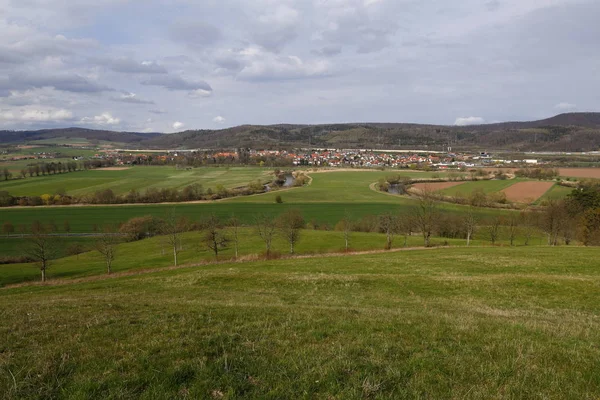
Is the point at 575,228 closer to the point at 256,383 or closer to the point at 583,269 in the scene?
A: the point at 583,269

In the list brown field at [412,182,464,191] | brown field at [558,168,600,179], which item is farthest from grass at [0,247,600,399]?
brown field at [558,168,600,179]

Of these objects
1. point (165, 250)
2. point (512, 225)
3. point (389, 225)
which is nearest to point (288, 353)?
point (389, 225)

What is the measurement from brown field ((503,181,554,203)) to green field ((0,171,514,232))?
11720 mm

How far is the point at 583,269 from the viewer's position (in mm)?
22406

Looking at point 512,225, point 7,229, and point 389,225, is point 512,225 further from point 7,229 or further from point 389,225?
point 7,229

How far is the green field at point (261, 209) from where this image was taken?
74250mm

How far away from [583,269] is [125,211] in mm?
85884

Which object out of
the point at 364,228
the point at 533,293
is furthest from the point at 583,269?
the point at 364,228

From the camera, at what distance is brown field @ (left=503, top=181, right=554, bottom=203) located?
271 ft

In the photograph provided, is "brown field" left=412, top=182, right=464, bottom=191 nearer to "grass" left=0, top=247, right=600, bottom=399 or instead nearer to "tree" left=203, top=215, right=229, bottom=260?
"tree" left=203, top=215, right=229, bottom=260

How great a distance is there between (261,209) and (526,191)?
233ft

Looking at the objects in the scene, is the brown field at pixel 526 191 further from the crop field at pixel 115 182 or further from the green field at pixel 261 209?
the crop field at pixel 115 182

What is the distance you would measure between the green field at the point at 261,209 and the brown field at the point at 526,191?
461 inches

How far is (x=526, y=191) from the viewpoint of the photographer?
91.4 metres
